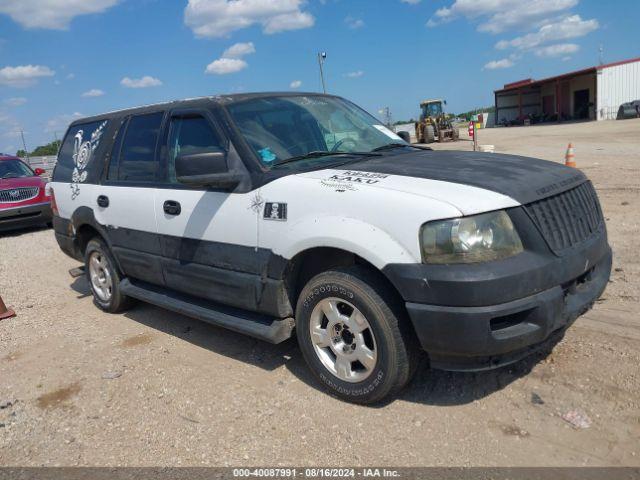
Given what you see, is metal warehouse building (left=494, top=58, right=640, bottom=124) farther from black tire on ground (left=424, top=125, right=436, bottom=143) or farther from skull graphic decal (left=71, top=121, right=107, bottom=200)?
skull graphic decal (left=71, top=121, right=107, bottom=200)

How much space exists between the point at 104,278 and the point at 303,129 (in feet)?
9.68

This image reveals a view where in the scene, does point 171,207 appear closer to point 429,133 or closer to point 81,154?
point 81,154

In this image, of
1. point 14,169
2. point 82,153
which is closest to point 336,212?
point 82,153

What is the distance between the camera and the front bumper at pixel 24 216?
37.3 ft

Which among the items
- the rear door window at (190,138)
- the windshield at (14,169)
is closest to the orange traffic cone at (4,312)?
the rear door window at (190,138)

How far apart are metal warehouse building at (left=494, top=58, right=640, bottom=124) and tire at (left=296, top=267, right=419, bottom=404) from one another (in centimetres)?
4649

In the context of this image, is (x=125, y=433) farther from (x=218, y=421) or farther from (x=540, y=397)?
(x=540, y=397)

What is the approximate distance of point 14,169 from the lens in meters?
12.5

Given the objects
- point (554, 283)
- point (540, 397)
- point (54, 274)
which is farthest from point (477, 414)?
point (54, 274)

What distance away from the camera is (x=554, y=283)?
2902mm

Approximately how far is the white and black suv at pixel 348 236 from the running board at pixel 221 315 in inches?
0.5

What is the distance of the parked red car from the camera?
1141cm

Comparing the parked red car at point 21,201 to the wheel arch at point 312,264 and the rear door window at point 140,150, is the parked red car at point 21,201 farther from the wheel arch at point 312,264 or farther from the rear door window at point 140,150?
the wheel arch at point 312,264

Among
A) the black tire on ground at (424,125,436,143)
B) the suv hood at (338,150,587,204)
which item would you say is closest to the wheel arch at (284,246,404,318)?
the suv hood at (338,150,587,204)
